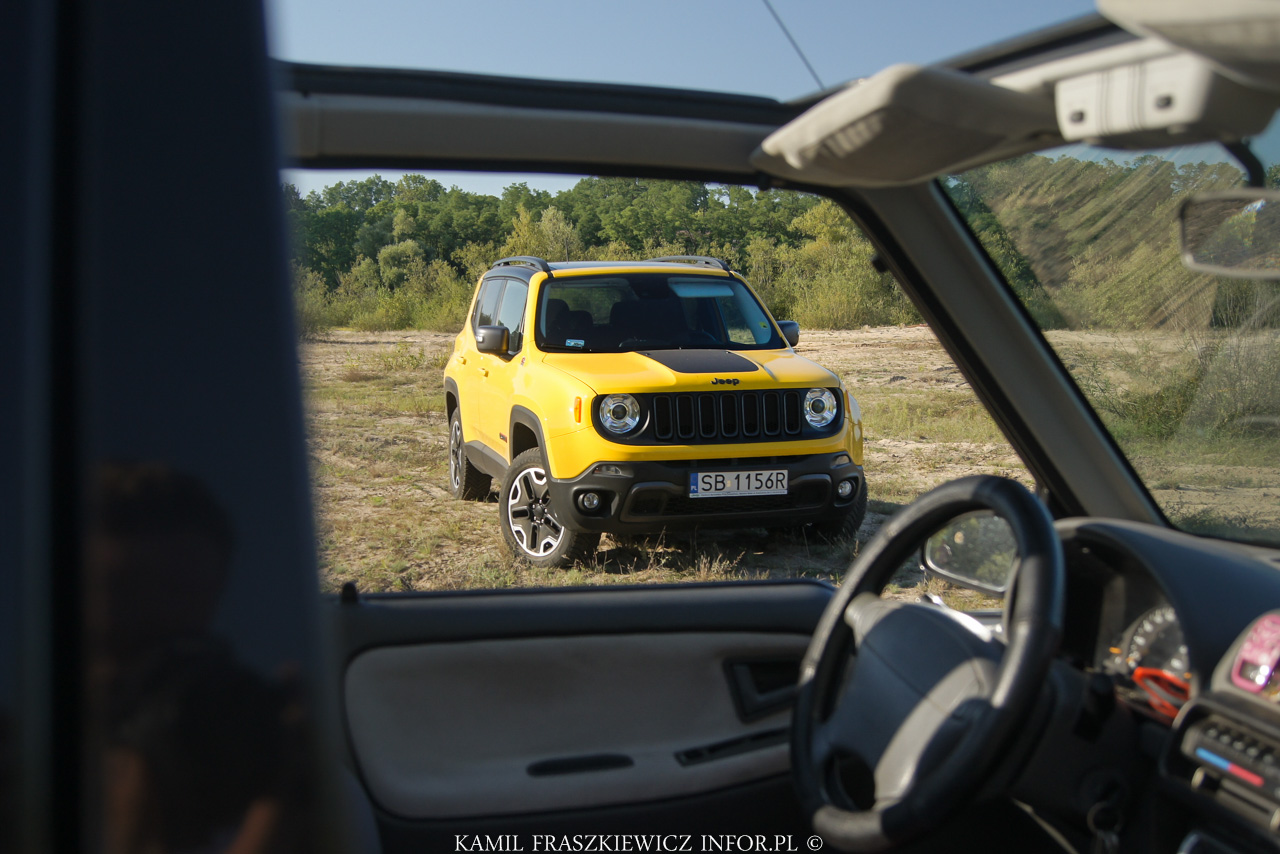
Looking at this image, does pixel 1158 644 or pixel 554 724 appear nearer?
pixel 1158 644

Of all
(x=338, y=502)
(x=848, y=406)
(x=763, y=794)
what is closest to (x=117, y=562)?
(x=763, y=794)

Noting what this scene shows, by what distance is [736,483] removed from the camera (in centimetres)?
526

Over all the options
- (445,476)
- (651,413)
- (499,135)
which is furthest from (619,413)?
(445,476)

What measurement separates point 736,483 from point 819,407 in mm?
719

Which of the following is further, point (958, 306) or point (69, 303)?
point (958, 306)

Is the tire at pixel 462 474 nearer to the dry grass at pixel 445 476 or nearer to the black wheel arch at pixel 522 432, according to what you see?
the dry grass at pixel 445 476

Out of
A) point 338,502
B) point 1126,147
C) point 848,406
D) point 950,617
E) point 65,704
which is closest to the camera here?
point 65,704

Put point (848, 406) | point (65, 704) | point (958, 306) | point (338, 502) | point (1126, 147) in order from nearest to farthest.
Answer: point (65, 704)
point (1126, 147)
point (958, 306)
point (848, 406)
point (338, 502)

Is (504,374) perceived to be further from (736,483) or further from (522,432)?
(736,483)

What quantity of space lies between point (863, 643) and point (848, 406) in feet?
13.2

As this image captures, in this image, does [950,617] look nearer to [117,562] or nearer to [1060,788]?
[1060,788]

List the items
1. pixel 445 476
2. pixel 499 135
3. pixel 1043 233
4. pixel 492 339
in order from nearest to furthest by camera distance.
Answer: pixel 499 135 → pixel 1043 233 → pixel 492 339 → pixel 445 476

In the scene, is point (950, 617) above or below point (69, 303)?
below

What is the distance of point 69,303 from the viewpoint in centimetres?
59
